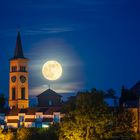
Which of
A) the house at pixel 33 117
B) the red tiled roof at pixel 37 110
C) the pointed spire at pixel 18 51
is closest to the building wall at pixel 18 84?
the pointed spire at pixel 18 51

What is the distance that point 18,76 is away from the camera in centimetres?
17850

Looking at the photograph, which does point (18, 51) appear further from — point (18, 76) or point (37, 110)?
point (37, 110)

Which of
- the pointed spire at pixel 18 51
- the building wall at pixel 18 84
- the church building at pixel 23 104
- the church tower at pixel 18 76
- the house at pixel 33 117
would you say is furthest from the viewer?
the pointed spire at pixel 18 51

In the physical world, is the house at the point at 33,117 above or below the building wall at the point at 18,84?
below

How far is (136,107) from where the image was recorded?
9325 centimetres

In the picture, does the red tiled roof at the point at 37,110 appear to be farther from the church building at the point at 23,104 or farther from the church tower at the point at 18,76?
the church tower at the point at 18,76

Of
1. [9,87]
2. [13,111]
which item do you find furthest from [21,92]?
[13,111]

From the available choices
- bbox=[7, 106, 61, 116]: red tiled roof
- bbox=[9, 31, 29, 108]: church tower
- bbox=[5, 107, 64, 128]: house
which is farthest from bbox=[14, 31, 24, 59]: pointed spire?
bbox=[5, 107, 64, 128]: house

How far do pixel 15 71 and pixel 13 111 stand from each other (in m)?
A: 48.2

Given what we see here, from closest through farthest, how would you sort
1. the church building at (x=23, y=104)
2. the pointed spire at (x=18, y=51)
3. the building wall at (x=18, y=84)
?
the church building at (x=23, y=104) < the building wall at (x=18, y=84) < the pointed spire at (x=18, y=51)

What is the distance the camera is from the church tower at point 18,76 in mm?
174000

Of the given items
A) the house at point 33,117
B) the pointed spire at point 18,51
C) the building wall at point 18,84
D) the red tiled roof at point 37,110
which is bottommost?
the house at point 33,117

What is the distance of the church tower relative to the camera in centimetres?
17400

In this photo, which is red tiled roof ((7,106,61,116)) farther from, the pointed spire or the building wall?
the pointed spire
